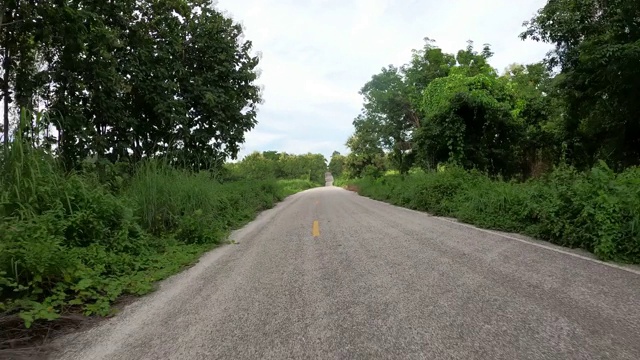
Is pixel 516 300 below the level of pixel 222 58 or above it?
below

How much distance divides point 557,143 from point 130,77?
55.4ft

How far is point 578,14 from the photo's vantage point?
11.2 metres

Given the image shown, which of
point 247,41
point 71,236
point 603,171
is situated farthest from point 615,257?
point 247,41

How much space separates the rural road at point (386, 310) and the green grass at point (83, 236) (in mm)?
495

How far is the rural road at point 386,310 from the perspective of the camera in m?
2.53

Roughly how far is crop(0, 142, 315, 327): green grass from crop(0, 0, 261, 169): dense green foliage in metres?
0.93

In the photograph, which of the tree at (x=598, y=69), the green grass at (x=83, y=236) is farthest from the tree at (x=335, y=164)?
the green grass at (x=83, y=236)

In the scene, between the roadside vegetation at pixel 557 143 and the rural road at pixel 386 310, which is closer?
the rural road at pixel 386 310

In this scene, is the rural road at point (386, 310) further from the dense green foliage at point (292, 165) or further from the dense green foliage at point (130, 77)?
the dense green foliage at point (292, 165)

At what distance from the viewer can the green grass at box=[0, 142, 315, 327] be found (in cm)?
339

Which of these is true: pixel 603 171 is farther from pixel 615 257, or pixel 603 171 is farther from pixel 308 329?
pixel 308 329

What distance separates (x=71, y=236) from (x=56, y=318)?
1901 mm

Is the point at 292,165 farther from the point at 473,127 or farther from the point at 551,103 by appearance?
the point at 551,103

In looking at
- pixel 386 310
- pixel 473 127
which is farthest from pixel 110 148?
pixel 473 127
